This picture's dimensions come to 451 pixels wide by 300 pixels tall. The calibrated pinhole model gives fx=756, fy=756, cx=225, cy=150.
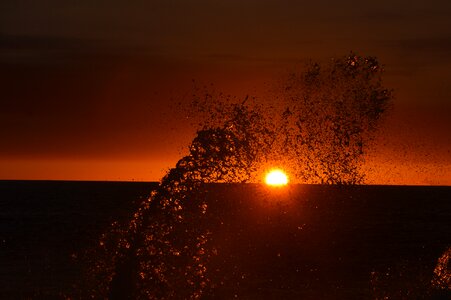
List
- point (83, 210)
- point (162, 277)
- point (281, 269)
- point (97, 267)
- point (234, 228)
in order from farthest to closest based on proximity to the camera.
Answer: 1. point (83, 210)
2. point (234, 228)
3. point (281, 269)
4. point (97, 267)
5. point (162, 277)

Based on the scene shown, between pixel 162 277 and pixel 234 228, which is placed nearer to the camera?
pixel 162 277

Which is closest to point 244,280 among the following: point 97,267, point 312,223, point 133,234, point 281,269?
point 281,269

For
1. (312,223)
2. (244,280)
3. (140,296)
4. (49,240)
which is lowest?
(140,296)

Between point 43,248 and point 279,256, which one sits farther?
point 43,248

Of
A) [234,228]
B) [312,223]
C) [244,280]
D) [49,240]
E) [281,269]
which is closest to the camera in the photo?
[244,280]

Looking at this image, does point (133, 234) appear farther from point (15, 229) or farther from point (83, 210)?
point (83, 210)

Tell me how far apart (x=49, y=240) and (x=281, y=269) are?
105 ft

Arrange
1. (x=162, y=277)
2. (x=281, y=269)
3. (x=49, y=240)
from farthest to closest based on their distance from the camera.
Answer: (x=49, y=240), (x=281, y=269), (x=162, y=277)

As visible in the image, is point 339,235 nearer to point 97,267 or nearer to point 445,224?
point 445,224

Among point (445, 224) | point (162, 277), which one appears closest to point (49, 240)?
point (162, 277)

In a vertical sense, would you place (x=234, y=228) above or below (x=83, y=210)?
below

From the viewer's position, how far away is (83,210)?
137500 millimetres

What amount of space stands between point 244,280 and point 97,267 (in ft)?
65.3

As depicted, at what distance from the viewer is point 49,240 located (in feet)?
248
